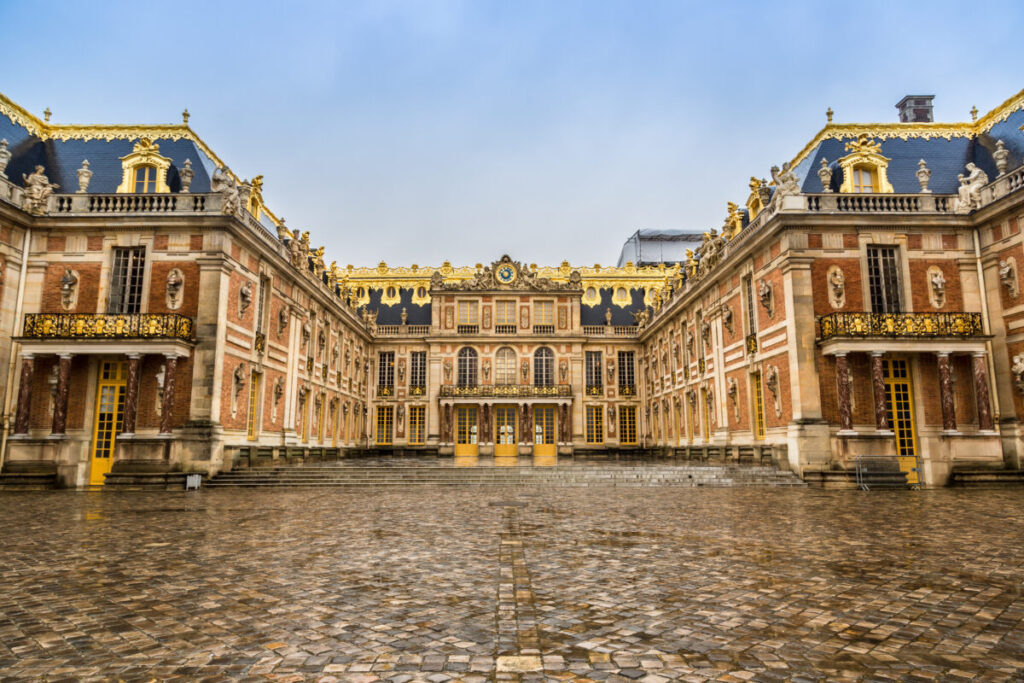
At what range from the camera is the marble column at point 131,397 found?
18.8 metres

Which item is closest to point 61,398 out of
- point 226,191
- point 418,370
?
point 226,191

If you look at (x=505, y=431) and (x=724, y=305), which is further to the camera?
(x=505, y=431)

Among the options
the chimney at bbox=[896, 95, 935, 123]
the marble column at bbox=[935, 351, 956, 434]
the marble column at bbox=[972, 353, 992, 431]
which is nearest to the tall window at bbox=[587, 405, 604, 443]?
the chimney at bbox=[896, 95, 935, 123]

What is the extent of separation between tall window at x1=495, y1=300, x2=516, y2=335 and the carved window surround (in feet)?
79.8

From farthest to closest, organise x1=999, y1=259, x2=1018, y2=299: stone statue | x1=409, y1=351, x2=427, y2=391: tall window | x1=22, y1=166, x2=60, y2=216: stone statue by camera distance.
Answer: x1=409, y1=351, x2=427, y2=391: tall window
x1=22, y1=166, x2=60, y2=216: stone statue
x1=999, y1=259, x2=1018, y2=299: stone statue

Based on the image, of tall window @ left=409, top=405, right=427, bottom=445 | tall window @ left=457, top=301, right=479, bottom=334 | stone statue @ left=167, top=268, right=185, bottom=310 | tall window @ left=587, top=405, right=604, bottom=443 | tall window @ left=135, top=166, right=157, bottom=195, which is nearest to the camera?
stone statue @ left=167, top=268, right=185, bottom=310

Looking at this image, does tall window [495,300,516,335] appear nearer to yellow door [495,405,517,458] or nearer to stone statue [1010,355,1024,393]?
yellow door [495,405,517,458]

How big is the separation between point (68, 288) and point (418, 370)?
2456 cm

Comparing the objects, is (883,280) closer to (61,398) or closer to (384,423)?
(61,398)

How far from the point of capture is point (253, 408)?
2331 centimetres

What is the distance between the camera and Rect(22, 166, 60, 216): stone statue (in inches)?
805

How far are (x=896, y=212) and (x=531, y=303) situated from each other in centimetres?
2542

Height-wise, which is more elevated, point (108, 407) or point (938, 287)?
point (938, 287)

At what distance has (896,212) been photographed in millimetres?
21047
